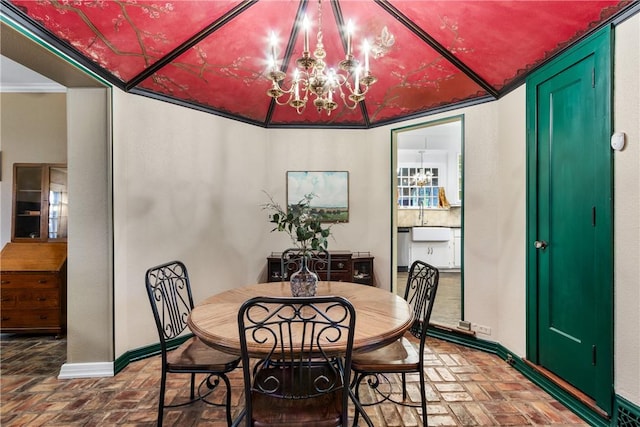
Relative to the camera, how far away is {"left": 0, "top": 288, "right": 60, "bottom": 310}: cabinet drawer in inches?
120

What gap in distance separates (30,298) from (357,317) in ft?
11.6

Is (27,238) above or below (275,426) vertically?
above

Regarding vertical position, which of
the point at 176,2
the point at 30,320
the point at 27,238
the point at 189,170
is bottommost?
the point at 30,320

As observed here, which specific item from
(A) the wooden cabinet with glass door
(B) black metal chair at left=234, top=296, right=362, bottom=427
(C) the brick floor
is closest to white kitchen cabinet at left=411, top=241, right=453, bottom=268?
(C) the brick floor

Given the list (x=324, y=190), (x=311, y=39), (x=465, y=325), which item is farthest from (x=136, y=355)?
(x=311, y=39)

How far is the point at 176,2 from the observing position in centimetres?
207

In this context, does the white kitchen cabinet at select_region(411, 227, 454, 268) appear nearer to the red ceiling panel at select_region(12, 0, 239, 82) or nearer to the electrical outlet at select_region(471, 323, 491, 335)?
the electrical outlet at select_region(471, 323, 491, 335)

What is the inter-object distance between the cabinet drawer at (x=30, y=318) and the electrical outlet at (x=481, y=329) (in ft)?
13.9

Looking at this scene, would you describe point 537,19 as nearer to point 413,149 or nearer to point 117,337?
point 117,337

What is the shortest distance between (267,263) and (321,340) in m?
2.45

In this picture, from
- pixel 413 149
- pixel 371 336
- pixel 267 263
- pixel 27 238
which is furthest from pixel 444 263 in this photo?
pixel 27 238

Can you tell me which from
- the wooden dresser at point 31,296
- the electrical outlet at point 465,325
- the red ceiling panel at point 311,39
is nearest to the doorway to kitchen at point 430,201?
the electrical outlet at point 465,325

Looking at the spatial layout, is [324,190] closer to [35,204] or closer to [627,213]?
[627,213]

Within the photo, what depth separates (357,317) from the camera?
153 cm
